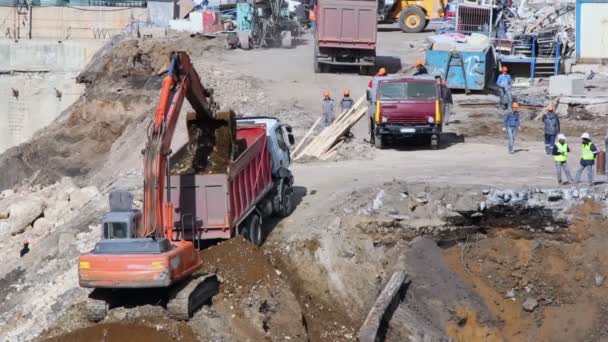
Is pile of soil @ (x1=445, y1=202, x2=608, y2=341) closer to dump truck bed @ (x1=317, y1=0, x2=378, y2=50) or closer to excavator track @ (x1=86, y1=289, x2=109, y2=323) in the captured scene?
excavator track @ (x1=86, y1=289, x2=109, y2=323)

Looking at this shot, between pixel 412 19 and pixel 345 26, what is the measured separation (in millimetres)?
12590

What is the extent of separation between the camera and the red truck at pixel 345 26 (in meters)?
37.8

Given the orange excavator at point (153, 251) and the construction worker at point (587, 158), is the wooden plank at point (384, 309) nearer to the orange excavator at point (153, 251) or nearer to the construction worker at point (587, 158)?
the orange excavator at point (153, 251)

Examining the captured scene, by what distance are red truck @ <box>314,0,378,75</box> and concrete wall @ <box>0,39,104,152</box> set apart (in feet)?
46.2

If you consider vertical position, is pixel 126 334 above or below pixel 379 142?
below

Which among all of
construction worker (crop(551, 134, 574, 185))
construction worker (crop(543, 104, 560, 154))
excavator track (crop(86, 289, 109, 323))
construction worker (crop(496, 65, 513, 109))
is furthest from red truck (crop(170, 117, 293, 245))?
construction worker (crop(496, 65, 513, 109))

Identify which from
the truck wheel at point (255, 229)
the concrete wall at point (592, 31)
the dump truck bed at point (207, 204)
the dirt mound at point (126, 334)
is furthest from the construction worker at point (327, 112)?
the dirt mound at point (126, 334)

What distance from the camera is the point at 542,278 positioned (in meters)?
19.7

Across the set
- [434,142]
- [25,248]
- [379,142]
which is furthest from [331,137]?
[25,248]

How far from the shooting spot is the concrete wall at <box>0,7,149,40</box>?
55.5m

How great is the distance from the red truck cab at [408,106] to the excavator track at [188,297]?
12.5 metres

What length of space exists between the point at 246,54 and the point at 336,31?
23.4 ft

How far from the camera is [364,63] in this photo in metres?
38.7

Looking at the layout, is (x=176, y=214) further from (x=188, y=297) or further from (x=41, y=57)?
(x=41, y=57)
